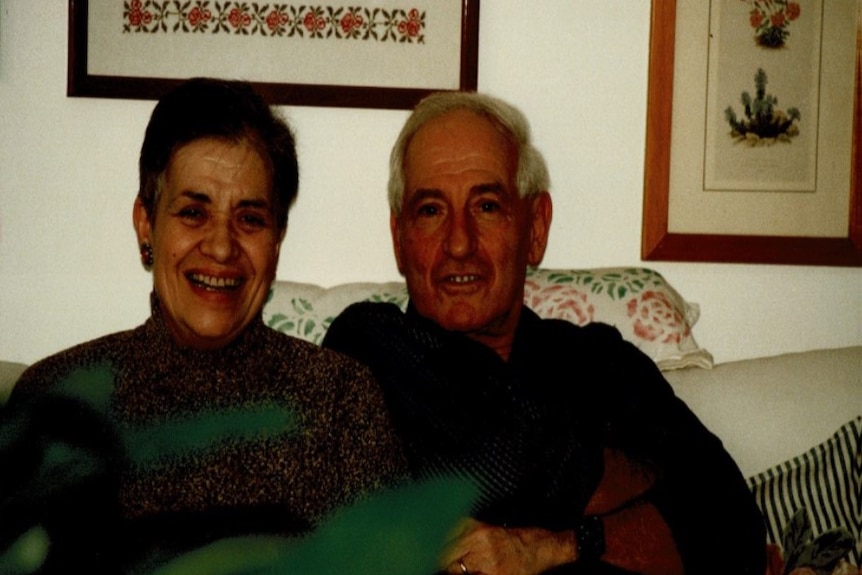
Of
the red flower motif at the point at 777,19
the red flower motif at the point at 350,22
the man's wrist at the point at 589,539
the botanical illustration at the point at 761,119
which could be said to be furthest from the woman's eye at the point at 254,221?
the red flower motif at the point at 777,19

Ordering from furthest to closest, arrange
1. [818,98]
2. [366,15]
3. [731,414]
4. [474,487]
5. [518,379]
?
[818,98]
[366,15]
[731,414]
[518,379]
[474,487]

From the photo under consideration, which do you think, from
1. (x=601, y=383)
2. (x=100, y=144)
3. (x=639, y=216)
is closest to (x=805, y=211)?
(x=639, y=216)

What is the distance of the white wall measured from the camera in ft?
5.37

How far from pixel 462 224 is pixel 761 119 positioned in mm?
847

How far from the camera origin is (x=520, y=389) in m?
1.17

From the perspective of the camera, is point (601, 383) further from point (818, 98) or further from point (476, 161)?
point (818, 98)

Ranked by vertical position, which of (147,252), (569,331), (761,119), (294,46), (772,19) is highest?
(772,19)

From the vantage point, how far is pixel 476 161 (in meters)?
1.29

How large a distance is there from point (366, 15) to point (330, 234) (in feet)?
1.49

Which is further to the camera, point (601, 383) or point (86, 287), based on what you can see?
point (86, 287)

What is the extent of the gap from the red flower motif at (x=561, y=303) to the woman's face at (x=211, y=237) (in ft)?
1.83

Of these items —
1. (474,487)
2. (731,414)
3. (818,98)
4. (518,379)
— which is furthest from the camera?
(818,98)

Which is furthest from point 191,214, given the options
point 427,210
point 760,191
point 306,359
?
point 760,191

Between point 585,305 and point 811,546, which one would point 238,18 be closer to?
point 585,305
